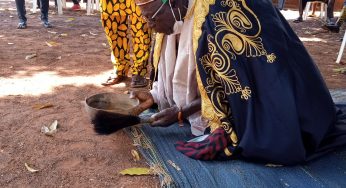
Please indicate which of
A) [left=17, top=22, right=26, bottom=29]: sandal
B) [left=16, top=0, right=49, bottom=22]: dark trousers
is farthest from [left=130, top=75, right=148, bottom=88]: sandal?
[left=17, top=22, right=26, bottom=29]: sandal

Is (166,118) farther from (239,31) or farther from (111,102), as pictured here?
(239,31)

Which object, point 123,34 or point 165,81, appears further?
point 123,34

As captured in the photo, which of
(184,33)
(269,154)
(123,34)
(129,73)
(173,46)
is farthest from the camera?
(129,73)

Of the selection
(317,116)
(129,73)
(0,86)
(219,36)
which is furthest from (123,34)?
(317,116)

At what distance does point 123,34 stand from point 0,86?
1202mm

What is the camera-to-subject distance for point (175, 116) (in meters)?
2.16

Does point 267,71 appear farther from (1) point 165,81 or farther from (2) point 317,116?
(1) point 165,81

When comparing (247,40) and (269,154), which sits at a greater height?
(247,40)

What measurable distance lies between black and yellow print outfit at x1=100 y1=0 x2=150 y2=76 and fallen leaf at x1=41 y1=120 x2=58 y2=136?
121cm

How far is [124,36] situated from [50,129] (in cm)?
139

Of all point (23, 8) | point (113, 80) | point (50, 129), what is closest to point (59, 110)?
point (50, 129)

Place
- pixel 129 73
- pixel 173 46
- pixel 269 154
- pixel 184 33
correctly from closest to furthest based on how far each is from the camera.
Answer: pixel 269 154 → pixel 184 33 → pixel 173 46 → pixel 129 73

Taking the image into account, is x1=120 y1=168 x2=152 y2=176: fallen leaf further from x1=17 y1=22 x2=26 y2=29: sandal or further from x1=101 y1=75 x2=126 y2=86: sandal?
x1=17 y1=22 x2=26 y2=29: sandal

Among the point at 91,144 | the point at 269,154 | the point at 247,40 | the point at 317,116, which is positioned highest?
the point at 247,40
